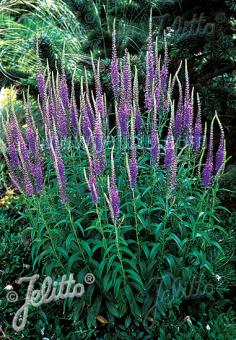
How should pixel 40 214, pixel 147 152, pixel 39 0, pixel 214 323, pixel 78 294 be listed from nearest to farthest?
pixel 40 214
pixel 78 294
pixel 214 323
pixel 147 152
pixel 39 0

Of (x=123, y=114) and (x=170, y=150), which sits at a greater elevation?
(x=123, y=114)

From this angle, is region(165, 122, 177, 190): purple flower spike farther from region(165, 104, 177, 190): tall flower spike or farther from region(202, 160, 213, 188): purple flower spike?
region(202, 160, 213, 188): purple flower spike

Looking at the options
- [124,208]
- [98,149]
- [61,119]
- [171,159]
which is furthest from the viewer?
[124,208]

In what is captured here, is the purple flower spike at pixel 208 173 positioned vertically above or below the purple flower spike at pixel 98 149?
below

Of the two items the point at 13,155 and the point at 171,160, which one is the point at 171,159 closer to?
the point at 171,160

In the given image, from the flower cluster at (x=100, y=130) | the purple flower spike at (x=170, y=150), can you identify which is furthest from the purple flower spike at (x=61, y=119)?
the purple flower spike at (x=170, y=150)

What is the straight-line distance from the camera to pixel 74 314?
3449 millimetres

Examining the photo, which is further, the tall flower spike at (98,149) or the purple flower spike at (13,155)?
the purple flower spike at (13,155)

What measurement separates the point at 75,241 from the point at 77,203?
0.33 meters

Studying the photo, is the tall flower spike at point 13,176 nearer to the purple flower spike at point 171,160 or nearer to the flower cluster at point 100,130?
the flower cluster at point 100,130

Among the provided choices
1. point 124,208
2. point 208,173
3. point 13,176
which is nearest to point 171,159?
point 208,173

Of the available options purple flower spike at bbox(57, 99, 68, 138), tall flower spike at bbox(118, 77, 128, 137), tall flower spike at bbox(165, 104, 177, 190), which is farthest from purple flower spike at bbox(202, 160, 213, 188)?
purple flower spike at bbox(57, 99, 68, 138)

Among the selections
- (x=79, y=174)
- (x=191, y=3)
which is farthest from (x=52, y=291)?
(x=191, y=3)

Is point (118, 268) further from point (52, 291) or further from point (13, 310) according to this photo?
point (13, 310)
